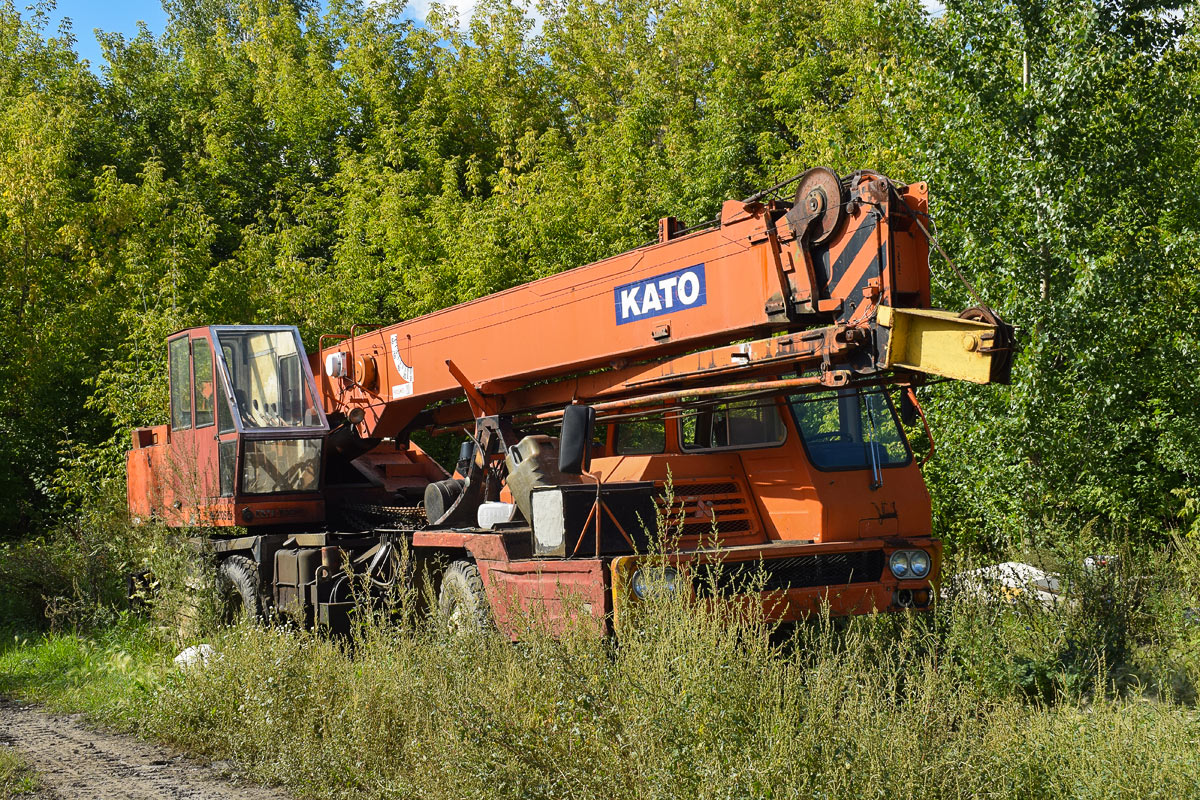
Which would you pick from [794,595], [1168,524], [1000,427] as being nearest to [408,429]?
[794,595]

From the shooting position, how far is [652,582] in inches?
230

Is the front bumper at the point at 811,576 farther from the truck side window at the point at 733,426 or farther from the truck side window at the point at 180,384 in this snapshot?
the truck side window at the point at 180,384

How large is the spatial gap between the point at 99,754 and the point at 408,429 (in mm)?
4603

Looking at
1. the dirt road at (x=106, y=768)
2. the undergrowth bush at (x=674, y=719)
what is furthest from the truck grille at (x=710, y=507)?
the dirt road at (x=106, y=768)

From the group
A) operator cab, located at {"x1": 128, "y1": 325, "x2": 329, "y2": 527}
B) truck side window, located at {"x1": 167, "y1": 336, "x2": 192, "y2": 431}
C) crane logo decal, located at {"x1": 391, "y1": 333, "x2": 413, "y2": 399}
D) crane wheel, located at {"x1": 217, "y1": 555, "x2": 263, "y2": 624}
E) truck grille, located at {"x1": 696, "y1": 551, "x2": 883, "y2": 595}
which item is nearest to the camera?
truck grille, located at {"x1": 696, "y1": 551, "x2": 883, "y2": 595}

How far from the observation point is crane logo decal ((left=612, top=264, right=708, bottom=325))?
7086 mm

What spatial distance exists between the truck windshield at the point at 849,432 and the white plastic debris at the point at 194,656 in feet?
14.6

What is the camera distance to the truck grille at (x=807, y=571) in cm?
666

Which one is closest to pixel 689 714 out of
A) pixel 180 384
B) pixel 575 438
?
pixel 575 438

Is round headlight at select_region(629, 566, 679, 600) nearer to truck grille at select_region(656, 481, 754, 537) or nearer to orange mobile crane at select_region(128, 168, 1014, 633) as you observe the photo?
orange mobile crane at select_region(128, 168, 1014, 633)

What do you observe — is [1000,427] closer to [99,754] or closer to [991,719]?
[991,719]

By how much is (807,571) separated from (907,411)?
1.65 m

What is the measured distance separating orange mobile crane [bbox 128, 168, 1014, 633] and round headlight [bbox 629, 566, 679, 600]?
1.3 inches

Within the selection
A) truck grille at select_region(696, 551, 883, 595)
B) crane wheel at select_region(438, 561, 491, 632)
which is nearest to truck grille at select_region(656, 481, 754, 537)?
truck grille at select_region(696, 551, 883, 595)
